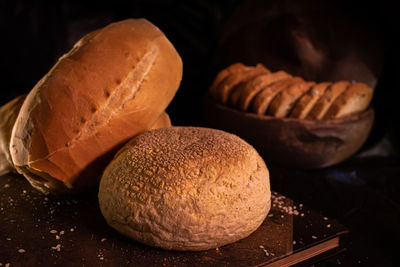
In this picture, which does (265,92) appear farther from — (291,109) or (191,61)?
(191,61)

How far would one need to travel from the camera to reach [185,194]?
27.3 inches

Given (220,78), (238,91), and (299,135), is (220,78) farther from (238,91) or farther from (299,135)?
(299,135)

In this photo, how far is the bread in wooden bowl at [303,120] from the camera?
1149 mm

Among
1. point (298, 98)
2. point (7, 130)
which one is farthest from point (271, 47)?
point (7, 130)

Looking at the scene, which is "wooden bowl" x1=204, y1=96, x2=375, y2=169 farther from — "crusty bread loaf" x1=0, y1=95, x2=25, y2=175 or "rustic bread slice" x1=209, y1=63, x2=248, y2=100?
"crusty bread loaf" x1=0, y1=95, x2=25, y2=175

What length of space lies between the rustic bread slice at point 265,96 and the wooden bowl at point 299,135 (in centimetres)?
2

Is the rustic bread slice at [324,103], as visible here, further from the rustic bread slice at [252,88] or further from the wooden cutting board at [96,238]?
the wooden cutting board at [96,238]

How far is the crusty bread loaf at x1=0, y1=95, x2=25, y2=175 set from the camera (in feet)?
3.06

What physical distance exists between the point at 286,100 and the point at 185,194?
56 centimetres

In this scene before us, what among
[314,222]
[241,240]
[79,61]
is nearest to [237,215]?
[241,240]

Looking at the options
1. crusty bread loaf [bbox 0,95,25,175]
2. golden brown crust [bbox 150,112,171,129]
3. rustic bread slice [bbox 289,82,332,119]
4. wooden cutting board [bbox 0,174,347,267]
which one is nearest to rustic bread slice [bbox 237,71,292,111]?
rustic bread slice [bbox 289,82,332,119]

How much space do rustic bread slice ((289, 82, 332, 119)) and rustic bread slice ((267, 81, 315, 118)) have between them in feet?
0.05

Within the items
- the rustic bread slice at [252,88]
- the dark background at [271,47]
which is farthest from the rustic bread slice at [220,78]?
the dark background at [271,47]

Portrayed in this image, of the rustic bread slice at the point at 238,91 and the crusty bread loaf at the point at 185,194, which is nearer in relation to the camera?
the crusty bread loaf at the point at 185,194
